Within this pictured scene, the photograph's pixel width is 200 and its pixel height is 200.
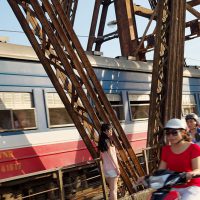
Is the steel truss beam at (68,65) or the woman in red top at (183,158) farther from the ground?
the steel truss beam at (68,65)

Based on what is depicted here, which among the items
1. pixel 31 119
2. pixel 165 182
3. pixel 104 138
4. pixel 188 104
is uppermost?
pixel 188 104

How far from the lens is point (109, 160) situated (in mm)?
6516

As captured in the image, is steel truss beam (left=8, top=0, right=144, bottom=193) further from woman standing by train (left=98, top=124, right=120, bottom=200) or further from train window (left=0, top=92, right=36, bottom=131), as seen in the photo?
train window (left=0, top=92, right=36, bottom=131)

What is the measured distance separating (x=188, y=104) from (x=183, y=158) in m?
10.0

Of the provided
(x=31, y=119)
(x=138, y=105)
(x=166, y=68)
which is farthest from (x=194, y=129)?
(x=138, y=105)

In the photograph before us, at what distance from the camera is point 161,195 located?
119 inches

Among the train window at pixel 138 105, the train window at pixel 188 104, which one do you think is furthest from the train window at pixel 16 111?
the train window at pixel 188 104

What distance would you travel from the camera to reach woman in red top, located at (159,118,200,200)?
3.07 meters

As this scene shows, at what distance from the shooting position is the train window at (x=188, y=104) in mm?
12828

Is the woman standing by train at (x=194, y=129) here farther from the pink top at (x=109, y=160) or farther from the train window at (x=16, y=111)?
the train window at (x=16, y=111)

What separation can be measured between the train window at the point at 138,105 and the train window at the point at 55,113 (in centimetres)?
257

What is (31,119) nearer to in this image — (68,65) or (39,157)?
(39,157)

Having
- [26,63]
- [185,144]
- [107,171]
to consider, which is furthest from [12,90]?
[185,144]

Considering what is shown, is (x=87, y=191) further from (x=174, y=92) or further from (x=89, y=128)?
(x=174, y=92)
